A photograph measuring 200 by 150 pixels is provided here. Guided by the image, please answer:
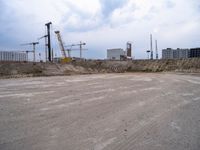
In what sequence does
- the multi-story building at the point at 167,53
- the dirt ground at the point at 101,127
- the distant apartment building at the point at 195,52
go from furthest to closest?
1. the multi-story building at the point at 167,53
2. the distant apartment building at the point at 195,52
3. the dirt ground at the point at 101,127

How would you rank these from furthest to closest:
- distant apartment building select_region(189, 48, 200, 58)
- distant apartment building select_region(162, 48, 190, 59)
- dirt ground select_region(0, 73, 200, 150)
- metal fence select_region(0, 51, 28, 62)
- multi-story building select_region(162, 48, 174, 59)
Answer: multi-story building select_region(162, 48, 174, 59) < distant apartment building select_region(162, 48, 190, 59) < metal fence select_region(0, 51, 28, 62) < distant apartment building select_region(189, 48, 200, 58) < dirt ground select_region(0, 73, 200, 150)

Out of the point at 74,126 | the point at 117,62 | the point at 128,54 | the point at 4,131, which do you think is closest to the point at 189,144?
the point at 74,126

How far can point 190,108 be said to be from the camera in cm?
1062

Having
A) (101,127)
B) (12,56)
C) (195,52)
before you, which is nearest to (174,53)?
(195,52)

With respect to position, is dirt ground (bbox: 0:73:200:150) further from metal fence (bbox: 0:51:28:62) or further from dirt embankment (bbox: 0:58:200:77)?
metal fence (bbox: 0:51:28:62)

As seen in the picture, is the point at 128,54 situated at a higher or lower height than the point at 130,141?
higher

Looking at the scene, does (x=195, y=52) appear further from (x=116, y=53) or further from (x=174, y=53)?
(x=116, y=53)

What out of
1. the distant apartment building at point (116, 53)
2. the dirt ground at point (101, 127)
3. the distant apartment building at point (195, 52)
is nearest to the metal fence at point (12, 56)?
the distant apartment building at point (116, 53)

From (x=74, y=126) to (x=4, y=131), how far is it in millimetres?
1995

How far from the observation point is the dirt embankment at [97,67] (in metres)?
45.3

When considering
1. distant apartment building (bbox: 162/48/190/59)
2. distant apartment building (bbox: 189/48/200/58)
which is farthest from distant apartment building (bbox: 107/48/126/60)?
distant apartment building (bbox: 189/48/200/58)

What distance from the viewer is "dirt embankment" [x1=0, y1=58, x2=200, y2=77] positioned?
149ft

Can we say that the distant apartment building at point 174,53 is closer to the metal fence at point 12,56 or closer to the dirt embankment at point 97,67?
the dirt embankment at point 97,67

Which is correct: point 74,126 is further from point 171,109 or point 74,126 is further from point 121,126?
point 171,109
